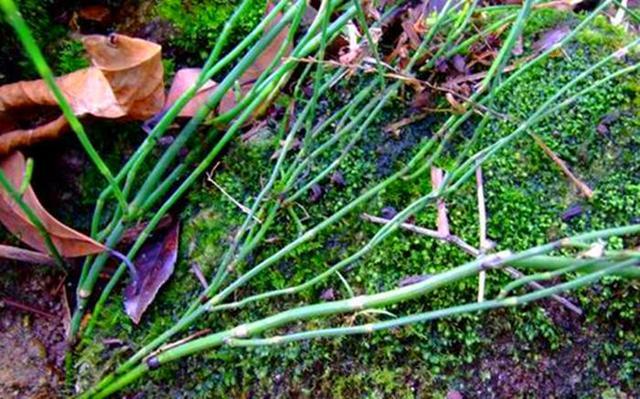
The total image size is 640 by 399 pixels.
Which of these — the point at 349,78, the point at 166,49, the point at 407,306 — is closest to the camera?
the point at 407,306

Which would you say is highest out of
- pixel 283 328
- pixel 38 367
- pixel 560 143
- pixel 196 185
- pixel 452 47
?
pixel 452 47

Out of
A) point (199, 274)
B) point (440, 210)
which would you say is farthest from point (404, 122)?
point (199, 274)

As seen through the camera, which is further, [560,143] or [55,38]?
[55,38]

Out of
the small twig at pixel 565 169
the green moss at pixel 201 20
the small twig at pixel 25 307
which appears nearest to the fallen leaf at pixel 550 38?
the small twig at pixel 565 169

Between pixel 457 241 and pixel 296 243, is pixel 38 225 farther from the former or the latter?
pixel 457 241

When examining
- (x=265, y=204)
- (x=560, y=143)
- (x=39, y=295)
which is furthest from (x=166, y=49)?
(x=560, y=143)

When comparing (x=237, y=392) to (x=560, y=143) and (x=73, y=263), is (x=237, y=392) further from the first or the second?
(x=560, y=143)

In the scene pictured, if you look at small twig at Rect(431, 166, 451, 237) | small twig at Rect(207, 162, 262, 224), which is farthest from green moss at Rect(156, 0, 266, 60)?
small twig at Rect(431, 166, 451, 237)
